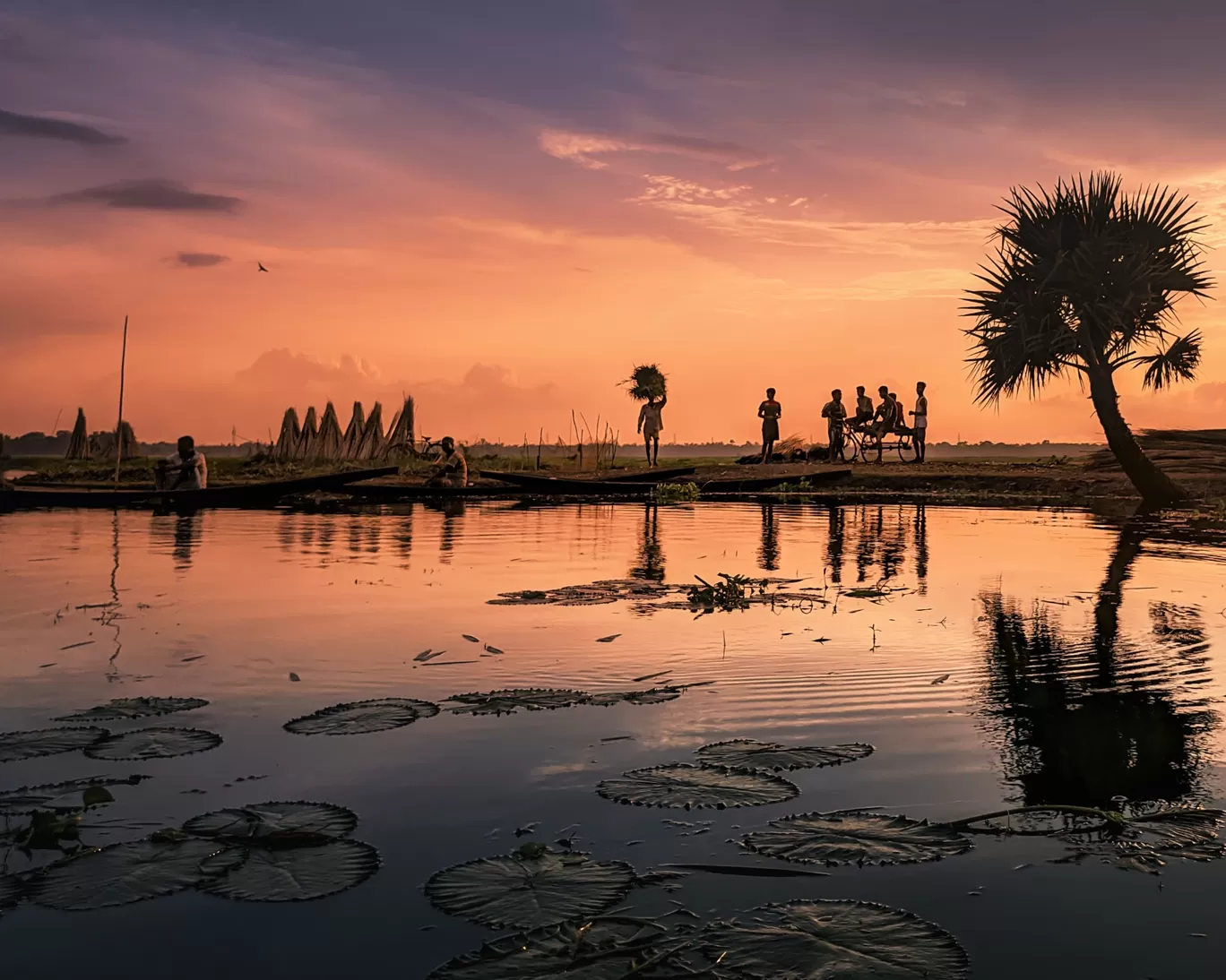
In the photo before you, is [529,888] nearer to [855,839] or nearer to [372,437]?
[855,839]

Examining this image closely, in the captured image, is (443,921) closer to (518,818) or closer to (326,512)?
(518,818)

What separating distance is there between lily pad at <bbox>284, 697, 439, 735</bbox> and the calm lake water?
15 cm

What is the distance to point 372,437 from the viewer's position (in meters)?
46.2

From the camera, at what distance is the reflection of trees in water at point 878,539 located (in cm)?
1340

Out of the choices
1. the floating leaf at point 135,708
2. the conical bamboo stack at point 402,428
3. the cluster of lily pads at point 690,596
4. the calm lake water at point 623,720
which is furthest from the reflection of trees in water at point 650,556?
the conical bamboo stack at point 402,428

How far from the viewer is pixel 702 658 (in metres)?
7.89

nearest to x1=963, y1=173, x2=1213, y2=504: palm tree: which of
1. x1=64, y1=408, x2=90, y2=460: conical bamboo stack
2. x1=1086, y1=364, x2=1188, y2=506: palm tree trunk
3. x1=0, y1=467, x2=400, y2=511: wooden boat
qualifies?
x1=1086, y1=364, x2=1188, y2=506: palm tree trunk

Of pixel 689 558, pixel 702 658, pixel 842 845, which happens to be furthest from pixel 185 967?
pixel 689 558

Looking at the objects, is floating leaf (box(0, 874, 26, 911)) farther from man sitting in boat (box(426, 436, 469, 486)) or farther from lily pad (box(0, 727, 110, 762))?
man sitting in boat (box(426, 436, 469, 486))

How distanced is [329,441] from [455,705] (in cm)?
4154

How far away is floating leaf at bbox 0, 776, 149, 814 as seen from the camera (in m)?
4.62

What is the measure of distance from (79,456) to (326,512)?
3316cm

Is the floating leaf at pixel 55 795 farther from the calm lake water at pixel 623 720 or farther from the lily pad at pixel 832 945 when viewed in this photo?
the lily pad at pixel 832 945

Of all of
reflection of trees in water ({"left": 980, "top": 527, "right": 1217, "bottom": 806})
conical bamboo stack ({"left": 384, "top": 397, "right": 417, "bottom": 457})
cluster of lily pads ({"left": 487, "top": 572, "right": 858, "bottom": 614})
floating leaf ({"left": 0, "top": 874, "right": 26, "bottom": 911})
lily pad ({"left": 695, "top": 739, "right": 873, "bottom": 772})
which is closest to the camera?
floating leaf ({"left": 0, "top": 874, "right": 26, "bottom": 911})
